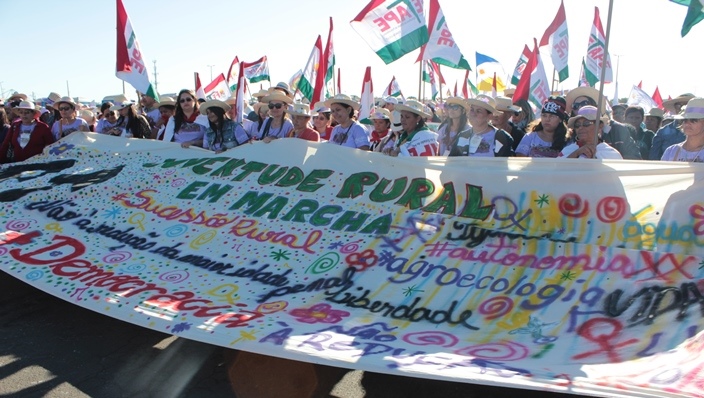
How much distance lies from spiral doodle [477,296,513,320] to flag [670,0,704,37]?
286 centimetres

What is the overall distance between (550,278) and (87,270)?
3.38 m

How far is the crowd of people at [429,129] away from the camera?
550 centimetres

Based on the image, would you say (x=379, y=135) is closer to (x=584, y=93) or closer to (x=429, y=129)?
(x=429, y=129)

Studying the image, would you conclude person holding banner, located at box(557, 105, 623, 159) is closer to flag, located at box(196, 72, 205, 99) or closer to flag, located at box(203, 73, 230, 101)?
flag, located at box(203, 73, 230, 101)

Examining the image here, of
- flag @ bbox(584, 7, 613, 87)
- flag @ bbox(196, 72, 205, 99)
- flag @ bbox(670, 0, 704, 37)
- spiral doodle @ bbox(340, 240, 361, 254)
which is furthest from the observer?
flag @ bbox(196, 72, 205, 99)

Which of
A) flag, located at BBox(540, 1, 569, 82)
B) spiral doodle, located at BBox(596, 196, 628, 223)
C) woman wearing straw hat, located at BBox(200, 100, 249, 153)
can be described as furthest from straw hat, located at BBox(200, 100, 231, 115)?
flag, located at BBox(540, 1, 569, 82)

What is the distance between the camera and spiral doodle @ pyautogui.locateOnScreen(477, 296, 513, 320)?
11.9 ft

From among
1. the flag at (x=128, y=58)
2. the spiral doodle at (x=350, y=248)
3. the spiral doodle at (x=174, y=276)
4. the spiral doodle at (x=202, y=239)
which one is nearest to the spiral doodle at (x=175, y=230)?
the spiral doodle at (x=202, y=239)

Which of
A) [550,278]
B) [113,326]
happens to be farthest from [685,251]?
[113,326]

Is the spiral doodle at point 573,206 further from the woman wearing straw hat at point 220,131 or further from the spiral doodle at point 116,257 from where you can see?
the woman wearing straw hat at point 220,131

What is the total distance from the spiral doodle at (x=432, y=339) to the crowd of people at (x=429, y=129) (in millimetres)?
2307

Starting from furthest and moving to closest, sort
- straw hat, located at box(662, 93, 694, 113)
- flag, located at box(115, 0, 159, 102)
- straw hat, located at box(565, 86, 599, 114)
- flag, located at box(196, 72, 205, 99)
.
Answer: flag, located at box(196, 72, 205, 99)
straw hat, located at box(662, 93, 694, 113)
flag, located at box(115, 0, 159, 102)
straw hat, located at box(565, 86, 599, 114)

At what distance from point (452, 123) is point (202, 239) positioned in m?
2.90

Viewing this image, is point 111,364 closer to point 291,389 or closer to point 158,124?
point 291,389
